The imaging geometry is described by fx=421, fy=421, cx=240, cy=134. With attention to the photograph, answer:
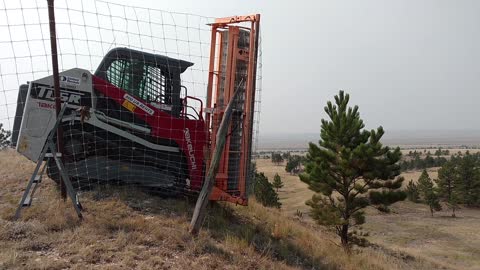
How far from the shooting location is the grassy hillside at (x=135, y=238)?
5.12 m

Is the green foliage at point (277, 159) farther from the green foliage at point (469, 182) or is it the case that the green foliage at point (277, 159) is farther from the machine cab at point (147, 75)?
the machine cab at point (147, 75)

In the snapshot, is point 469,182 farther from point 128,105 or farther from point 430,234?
point 128,105

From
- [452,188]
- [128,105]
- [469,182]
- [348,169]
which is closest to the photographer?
[128,105]

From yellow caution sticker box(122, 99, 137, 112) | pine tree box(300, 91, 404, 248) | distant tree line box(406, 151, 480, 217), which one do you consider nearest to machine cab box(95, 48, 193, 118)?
yellow caution sticker box(122, 99, 137, 112)

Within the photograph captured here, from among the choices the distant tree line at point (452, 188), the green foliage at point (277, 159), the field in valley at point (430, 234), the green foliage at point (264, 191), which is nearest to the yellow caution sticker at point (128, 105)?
the field in valley at point (430, 234)

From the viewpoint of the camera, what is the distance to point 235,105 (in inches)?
315

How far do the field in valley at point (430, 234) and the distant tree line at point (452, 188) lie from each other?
1.26 metres

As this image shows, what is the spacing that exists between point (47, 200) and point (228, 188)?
10.4 feet

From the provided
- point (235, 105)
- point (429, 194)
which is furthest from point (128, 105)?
point (429, 194)

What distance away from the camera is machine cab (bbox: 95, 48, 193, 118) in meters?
7.96

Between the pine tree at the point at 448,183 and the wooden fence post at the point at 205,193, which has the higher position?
the wooden fence post at the point at 205,193

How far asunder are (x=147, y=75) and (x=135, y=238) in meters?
3.53

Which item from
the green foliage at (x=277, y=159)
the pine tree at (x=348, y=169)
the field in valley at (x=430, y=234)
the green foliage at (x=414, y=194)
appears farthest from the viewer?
the green foliage at (x=277, y=159)

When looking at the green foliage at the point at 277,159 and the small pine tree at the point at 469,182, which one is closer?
the small pine tree at the point at 469,182
